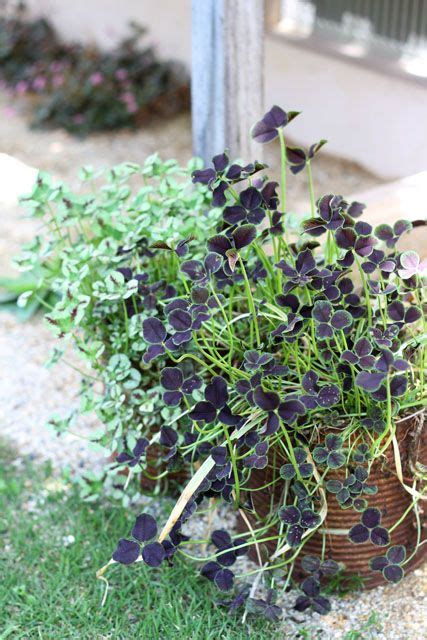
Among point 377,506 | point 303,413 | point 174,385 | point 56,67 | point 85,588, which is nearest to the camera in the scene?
point 303,413

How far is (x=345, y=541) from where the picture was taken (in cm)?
223

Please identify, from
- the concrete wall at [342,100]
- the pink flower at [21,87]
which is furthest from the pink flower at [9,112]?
the concrete wall at [342,100]

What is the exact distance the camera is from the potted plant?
2.03 m

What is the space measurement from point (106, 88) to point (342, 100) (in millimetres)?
1878

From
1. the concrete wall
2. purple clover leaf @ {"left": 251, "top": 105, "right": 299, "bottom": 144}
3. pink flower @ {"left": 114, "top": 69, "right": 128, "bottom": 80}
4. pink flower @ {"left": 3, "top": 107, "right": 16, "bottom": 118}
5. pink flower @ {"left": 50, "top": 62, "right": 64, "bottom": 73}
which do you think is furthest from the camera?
pink flower @ {"left": 50, "top": 62, "right": 64, "bottom": 73}

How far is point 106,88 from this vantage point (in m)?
6.42

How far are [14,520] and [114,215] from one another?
100 cm

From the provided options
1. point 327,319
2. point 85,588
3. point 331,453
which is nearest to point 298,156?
point 327,319

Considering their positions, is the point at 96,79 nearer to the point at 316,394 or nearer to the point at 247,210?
the point at 247,210

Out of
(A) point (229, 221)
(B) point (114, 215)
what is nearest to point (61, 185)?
(B) point (114, 215)

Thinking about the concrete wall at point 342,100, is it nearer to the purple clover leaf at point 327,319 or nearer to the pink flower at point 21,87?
the pink flower at point 21,87

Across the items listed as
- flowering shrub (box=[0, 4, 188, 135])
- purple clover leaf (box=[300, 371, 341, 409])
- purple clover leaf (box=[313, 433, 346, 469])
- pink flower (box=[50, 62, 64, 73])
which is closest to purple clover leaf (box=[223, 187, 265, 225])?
purple clover leaf (box=[300, 371, 341, 409])

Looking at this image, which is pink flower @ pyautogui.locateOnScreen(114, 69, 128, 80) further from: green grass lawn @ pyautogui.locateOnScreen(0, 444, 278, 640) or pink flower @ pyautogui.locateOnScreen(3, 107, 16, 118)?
green grass lawn @ pyautogui.locateOnScreen(0, 444, 278, 640)

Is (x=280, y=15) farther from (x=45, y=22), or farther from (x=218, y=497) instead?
(x=218, y=497)
